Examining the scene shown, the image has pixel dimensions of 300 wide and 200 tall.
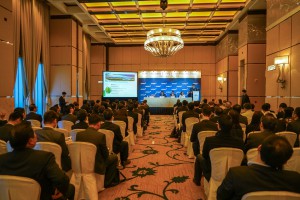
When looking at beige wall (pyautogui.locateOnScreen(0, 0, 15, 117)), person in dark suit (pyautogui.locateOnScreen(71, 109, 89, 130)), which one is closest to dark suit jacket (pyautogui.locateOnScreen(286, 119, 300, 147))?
person in dark suit (pyautogui.locateOnScreen(71, 109, 89, 130))

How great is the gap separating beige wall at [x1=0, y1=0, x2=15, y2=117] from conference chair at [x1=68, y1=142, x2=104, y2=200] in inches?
182

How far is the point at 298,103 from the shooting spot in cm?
748

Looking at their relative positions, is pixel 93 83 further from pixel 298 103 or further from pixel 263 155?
pixel 263 155

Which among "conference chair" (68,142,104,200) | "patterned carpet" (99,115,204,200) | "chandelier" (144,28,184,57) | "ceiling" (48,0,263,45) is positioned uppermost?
"ceiling" (48,0,263,45)

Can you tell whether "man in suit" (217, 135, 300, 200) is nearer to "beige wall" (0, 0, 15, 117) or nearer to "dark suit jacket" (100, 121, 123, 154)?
"dark suit jacket" (100, 121, 123, 154)

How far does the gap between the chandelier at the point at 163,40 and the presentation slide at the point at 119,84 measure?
4.11 m

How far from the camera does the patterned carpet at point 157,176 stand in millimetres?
4043

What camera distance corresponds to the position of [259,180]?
1786 millimetres

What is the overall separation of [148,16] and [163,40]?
173 cm

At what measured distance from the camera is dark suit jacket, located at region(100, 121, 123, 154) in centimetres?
483

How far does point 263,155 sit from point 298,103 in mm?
6623

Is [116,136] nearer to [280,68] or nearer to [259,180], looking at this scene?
[259,180]

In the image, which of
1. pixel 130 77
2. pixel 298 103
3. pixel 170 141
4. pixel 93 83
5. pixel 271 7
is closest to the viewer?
pixel 298 103

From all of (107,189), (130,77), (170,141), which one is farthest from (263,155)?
(130,77)
